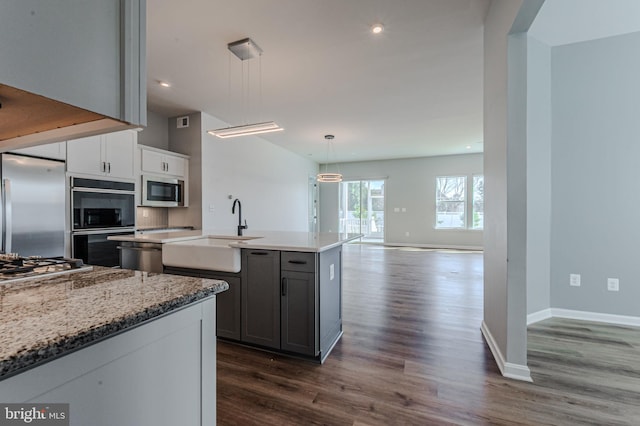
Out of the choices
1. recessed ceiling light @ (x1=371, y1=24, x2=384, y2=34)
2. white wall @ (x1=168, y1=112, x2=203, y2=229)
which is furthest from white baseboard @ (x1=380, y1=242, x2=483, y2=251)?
recessed ceiling light @ (x1=371, y1=24, x2=384, y2=34)

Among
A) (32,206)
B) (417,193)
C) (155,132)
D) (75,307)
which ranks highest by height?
(155,132)

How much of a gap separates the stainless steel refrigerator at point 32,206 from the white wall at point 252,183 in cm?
179

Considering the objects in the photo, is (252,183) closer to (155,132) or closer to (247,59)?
(155,132)

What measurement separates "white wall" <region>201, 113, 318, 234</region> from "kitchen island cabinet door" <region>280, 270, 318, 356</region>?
1412 millimetres

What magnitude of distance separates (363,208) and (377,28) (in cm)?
739

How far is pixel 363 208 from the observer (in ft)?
32.0

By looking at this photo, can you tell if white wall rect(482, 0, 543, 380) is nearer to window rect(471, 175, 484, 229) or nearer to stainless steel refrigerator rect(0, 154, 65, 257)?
stainless steel refrigerator rect(0, 154, 65, 257)

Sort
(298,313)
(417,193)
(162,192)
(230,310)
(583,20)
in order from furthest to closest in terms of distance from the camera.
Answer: (417,193) → (162,192) → (583,20) → (230,310) → (298,313)

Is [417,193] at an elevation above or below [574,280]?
above

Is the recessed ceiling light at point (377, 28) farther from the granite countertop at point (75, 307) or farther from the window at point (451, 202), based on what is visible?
the window at point (451, 202)

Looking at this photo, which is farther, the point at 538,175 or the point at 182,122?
the point at 182,122

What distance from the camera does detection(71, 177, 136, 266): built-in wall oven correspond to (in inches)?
123

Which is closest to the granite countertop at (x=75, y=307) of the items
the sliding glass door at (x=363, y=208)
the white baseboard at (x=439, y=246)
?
the white baseboard at (x=439, y=246)

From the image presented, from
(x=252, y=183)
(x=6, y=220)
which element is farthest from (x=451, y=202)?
(x=6, y=220)
